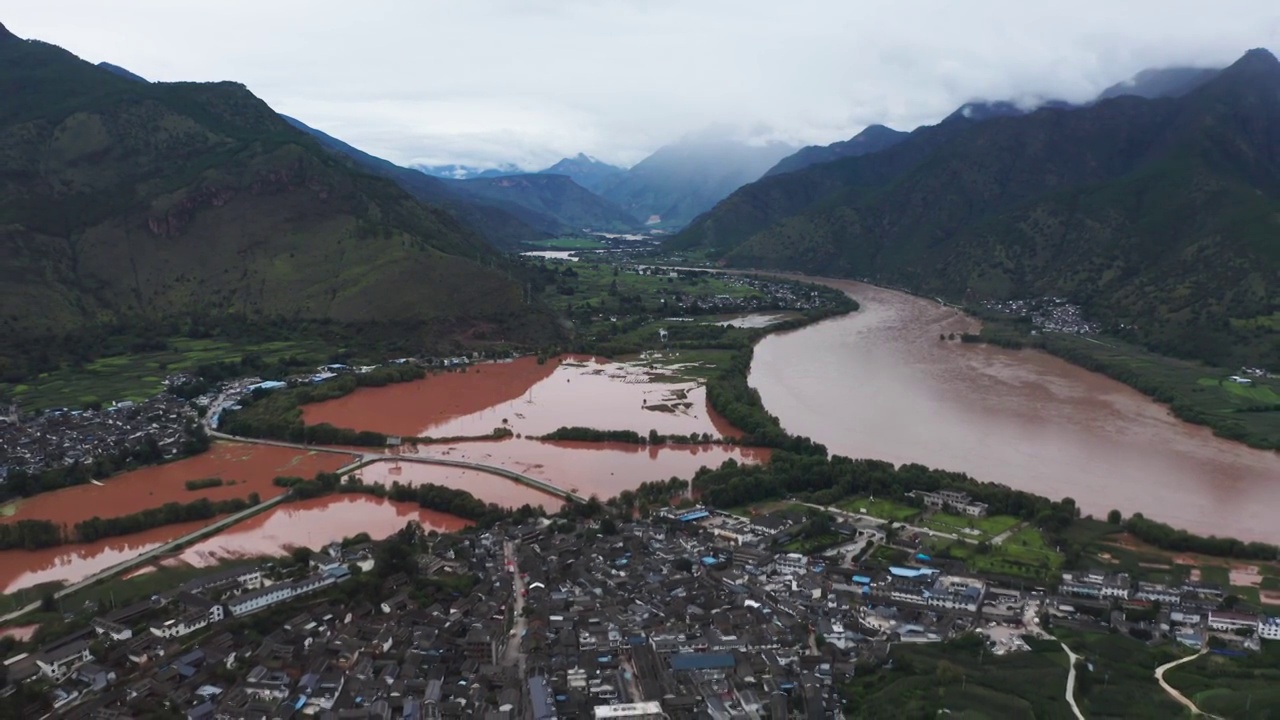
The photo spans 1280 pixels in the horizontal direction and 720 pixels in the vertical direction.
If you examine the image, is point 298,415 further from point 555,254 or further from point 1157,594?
point 555,254

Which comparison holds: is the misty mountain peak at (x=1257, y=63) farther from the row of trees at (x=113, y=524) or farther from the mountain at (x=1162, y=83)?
the row of trees at (x=113, y=524)

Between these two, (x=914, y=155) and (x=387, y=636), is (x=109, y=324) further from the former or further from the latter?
(x=914, y=155)

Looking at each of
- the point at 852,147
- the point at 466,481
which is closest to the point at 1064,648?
the point at 466,481

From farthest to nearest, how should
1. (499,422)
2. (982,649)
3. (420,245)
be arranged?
(420,245), (499,422), (982,649)

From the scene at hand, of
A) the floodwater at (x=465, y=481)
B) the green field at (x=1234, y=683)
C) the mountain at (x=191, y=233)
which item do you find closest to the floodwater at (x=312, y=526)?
the floodwater at (x=465, y=481)

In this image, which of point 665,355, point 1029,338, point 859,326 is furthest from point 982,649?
point 859,326

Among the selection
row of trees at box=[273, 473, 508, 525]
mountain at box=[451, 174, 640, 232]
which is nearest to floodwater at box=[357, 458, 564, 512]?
row of trees at box=[273, 473, 508, 525]

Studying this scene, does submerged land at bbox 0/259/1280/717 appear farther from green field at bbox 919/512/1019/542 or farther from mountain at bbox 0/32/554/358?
mountain at bbox 0/32/554/358
